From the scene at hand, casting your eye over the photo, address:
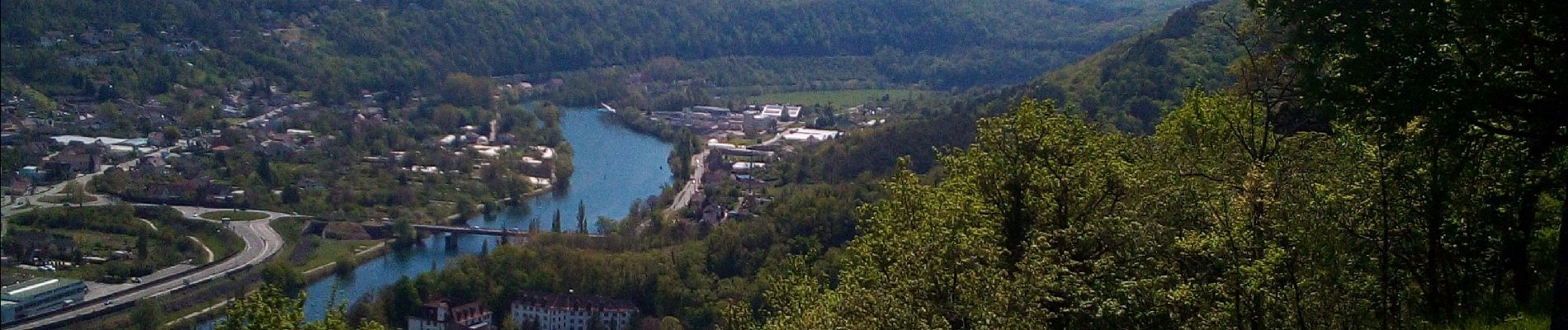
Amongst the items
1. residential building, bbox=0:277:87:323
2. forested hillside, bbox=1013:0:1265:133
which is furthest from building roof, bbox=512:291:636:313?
residential building, bbox=0:277:87:323

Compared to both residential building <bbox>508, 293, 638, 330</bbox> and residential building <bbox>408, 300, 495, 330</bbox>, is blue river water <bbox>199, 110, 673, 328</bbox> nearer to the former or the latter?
residential building <bbox>408, 300, 495, 330</bbox>

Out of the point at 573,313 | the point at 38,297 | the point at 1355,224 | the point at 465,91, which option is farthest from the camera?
the point at 465,91

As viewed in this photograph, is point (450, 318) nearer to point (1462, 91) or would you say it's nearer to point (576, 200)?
point (576, 200)

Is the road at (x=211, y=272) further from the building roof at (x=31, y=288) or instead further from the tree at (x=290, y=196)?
the tree at (x=290, y=196)

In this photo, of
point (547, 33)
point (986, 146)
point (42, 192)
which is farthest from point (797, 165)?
point (547, 33)

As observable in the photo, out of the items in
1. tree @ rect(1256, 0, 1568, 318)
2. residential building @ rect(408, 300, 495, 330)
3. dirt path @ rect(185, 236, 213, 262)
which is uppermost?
tree @ rect(1256, 0, 1568, 318)

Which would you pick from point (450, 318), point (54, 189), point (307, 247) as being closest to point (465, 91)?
point (54, 189)

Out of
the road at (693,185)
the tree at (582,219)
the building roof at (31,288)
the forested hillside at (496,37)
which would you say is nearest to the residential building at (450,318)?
the building roof at (31,288)

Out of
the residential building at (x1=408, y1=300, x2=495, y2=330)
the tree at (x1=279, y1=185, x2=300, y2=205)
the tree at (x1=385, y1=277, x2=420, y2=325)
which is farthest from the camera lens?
the tree at (x1=279, y1=185, x2=300, y2=205)
